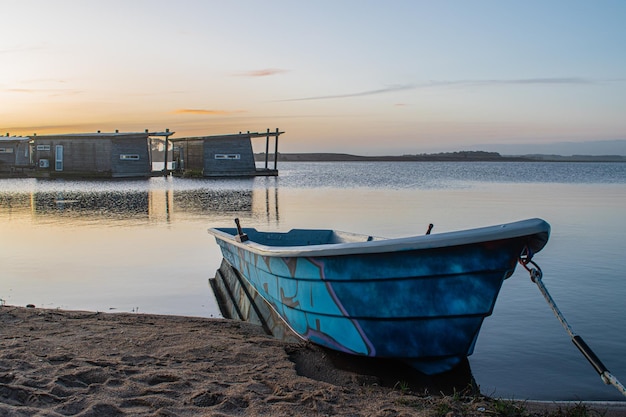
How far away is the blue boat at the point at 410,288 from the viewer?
5.34 m

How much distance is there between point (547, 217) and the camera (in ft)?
75.4

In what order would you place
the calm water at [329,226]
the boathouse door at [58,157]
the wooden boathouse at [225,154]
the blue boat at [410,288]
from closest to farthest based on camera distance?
1. the blue boat at [410,288]
2. the calm water at [329,226]
3. the boathouse door at [58,157]
4. the wooden boathouse at [225,154]

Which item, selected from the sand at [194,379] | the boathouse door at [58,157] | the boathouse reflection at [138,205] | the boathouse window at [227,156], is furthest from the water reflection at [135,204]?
the sand at [194,379]

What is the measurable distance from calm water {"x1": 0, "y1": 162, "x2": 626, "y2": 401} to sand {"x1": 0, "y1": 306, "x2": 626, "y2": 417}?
1250 mm

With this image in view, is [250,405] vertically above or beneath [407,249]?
beneath

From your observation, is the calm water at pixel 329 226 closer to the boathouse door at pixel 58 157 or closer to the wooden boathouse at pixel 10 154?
the boathouse door at pixel 58 157

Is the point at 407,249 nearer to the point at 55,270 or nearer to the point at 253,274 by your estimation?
the point at 253,274

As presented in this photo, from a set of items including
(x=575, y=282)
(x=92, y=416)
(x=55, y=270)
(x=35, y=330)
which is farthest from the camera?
(x=55, y=270)

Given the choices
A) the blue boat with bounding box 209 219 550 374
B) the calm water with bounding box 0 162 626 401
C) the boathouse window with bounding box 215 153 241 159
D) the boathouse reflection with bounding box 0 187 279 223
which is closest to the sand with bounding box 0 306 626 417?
the blue boat with bounding box 209 219 550 374

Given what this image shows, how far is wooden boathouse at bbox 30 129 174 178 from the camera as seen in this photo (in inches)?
1828

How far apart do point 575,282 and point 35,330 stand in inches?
337

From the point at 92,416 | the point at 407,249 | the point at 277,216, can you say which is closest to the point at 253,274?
the point at 407,249

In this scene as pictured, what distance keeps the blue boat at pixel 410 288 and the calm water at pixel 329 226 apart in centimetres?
90

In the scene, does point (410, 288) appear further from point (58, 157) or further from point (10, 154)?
point (10, 154)
